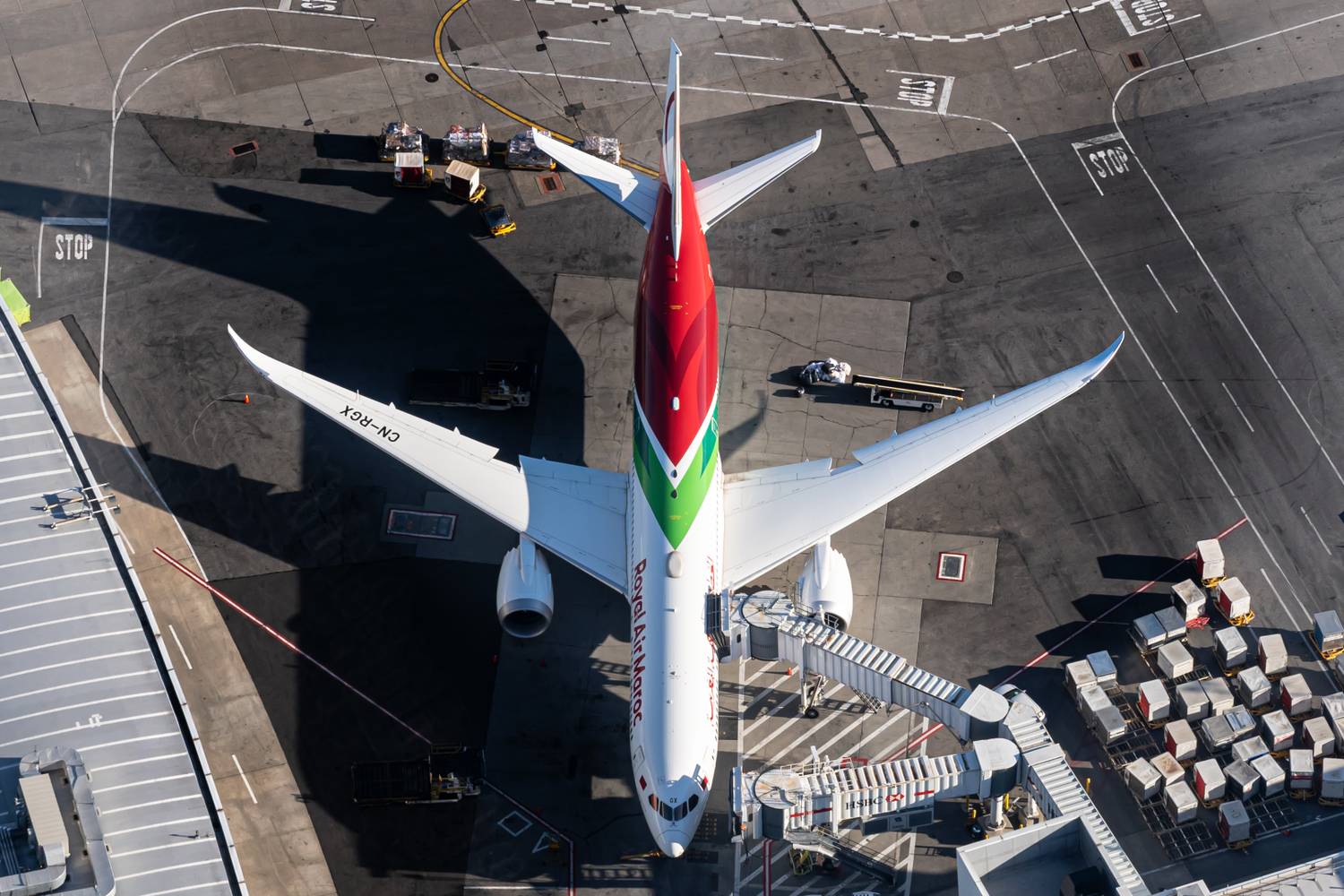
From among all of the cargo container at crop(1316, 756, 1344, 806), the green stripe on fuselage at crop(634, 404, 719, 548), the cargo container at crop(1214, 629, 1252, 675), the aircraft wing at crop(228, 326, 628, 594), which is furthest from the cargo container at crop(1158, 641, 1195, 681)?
the aircraft wing at crop(228, 326, 628, 594)

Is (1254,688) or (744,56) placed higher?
(744,56)

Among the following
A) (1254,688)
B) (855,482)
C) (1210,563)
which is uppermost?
(855,482)

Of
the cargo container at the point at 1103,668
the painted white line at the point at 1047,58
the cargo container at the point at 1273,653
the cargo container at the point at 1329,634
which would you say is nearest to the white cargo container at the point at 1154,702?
the cargo container at the point at 1103,668

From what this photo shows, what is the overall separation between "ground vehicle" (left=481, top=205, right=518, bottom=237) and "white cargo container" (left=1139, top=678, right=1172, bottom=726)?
44.7 m

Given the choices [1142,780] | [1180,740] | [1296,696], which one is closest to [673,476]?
[1142,780]

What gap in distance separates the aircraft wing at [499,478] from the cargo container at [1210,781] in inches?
1177

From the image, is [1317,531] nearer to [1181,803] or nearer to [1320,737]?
[1320,737]

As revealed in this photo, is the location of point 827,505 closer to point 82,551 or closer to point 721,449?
point 721,449

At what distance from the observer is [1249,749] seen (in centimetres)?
8012

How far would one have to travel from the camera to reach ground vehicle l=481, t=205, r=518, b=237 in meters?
97.1

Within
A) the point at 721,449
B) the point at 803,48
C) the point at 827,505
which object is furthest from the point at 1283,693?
the point at 803,48

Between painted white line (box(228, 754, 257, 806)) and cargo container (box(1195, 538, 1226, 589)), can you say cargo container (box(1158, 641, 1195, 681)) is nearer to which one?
cargo container (box(1195, 538, 1226, 589))

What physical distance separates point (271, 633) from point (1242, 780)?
49502mm

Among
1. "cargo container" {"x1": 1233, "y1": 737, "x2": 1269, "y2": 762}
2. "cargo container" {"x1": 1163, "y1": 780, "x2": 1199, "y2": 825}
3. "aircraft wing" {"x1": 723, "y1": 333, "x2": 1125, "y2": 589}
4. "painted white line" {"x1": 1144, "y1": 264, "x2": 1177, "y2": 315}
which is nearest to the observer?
"cargo container" {"x1": 1163, "y1": 780, "x2": 1199, "y2": 825}
